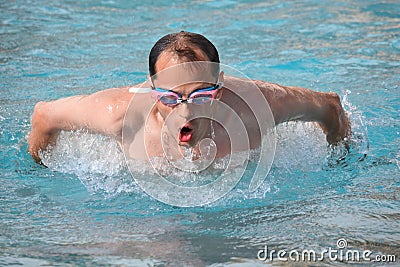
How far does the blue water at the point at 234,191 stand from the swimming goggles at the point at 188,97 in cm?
59

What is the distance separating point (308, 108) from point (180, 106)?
0.96 metres

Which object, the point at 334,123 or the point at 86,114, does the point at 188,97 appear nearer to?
the point at 86,114

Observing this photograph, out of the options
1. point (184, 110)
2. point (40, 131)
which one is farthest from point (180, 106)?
point (40, 131)

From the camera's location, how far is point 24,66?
21.4 ft

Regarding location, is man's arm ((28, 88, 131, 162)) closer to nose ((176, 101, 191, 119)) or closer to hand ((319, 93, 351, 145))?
nose ((176, 101, 191, 119))

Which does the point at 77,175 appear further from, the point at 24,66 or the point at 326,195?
the point at 24,66

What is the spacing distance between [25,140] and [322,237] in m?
2.51

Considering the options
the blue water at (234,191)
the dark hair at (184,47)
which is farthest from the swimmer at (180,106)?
the blue water at (234,191)

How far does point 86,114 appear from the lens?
388 centimetres

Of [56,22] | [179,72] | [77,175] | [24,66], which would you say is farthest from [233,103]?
[56,22]

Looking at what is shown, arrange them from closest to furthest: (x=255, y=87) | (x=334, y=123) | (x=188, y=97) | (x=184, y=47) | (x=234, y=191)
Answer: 1. (x=188, y=97)
2. (x=184, y=47)
3. (x=234, y=191)
4. (x=255, y=87)
5. (x=334, y=123)

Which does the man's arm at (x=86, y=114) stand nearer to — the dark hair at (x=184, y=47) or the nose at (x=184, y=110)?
the dark hair at (x=184, y=47)

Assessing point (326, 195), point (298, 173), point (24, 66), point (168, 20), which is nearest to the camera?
point (326, 195)

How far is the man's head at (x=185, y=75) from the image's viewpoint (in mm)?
3449
